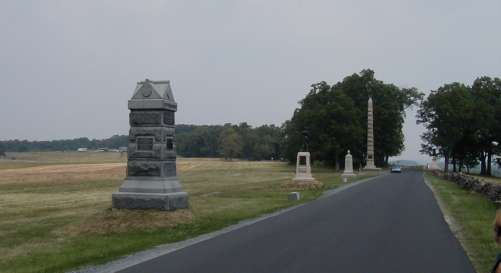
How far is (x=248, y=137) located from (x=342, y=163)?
7808 centimetres

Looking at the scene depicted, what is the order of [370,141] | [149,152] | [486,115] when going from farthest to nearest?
[370,141]
[486,115]
[149,152]

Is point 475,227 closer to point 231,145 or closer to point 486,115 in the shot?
point 486,115

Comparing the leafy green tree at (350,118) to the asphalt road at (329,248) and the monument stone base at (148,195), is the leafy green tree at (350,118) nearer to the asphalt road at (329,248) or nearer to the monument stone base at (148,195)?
the asphalt road at (329,248)

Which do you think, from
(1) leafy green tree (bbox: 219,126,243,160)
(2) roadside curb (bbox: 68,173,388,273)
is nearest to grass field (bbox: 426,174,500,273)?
(2) roadside curb (bbox: 68,173,388,273)

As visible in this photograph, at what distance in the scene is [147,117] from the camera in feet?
55.7

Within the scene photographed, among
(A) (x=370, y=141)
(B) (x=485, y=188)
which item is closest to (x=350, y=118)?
(A) (x=370, y=141)

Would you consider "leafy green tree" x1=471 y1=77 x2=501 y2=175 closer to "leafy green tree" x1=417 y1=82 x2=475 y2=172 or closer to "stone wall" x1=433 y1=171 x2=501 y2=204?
"leafy green tree" x1=417 y1=82 x2=475 y2=172

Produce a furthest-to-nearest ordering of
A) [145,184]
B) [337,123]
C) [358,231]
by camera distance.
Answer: [337,123] → [145,184] → [358,231]

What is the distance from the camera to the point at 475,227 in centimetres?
1515

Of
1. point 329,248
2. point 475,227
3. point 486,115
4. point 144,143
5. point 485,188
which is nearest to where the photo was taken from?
point 329,248

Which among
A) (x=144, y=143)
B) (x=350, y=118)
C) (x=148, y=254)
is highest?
(x=350, y=118)

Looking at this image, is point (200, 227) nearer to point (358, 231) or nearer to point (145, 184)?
point (145, 184)

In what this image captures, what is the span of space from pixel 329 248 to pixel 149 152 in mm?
7079

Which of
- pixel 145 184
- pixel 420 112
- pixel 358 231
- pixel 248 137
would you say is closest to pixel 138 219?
pixel 145 184
